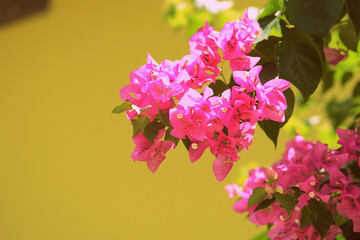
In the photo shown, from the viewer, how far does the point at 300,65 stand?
1.70ft

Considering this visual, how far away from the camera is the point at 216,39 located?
518 millimetres

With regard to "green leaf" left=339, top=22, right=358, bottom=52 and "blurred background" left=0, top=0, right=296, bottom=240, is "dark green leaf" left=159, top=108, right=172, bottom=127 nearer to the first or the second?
"green leaf" left=339, top=22, right=358, bottom=52

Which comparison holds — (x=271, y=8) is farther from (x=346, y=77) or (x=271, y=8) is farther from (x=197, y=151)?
(x=346, y=77)

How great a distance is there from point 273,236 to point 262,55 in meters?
0.22

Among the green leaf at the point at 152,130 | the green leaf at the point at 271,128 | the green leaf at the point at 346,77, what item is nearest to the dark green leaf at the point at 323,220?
the green leaf at the point at 271,128

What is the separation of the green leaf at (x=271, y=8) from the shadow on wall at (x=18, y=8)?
2.11 metres

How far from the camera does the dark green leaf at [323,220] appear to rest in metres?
0.55

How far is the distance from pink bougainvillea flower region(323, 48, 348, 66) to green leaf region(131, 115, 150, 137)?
13.8 inches

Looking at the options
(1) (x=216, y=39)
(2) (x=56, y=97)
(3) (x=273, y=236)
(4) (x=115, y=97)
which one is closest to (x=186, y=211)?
(4) (x=115, y=97)

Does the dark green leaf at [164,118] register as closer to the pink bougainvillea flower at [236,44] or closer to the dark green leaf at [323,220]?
the pink bougainvillea flower at [236,44]

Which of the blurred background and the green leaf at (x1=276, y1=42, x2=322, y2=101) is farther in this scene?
the blurred background

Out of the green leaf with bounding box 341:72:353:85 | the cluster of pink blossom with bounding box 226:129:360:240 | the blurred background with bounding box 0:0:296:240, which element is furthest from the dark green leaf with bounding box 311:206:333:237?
the blurred background with bounding box 0:0:296:240

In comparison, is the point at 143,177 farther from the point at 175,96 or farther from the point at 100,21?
the point at 175,96

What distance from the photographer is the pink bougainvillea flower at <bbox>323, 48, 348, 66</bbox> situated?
712mm
